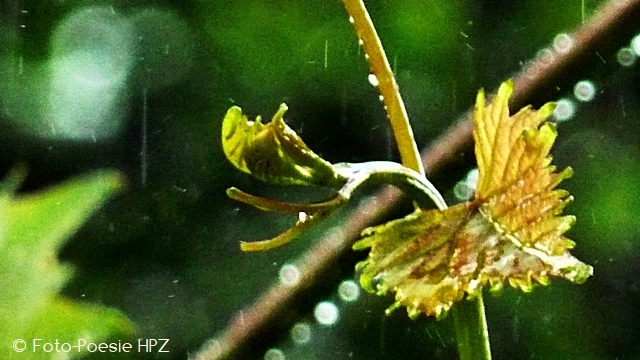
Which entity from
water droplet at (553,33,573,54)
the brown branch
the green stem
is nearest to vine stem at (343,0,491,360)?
the green stem

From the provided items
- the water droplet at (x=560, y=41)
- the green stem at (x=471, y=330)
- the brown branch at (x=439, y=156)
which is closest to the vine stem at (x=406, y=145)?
the green stem at (x=471, y=330)

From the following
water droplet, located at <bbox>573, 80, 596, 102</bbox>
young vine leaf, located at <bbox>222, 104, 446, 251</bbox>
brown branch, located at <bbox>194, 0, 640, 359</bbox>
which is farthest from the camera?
water droplet, located at <bbox>573, 80, 596, 102</bbox>

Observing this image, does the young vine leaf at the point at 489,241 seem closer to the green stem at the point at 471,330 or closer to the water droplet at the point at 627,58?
the green stem at the point at 471,330

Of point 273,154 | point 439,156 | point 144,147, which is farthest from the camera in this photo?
point 144,147

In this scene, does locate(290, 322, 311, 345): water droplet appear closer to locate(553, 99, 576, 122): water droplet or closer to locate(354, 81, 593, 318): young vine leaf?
locate(553, 99, 576, 122): water droplet

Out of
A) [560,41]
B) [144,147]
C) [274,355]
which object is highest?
[560,41]

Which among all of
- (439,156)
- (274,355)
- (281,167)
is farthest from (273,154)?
(274,355)

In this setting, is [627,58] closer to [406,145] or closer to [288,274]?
[288,274]
